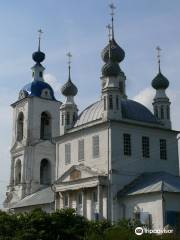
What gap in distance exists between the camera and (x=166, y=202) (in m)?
25.6

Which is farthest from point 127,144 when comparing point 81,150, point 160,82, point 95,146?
point 160,82

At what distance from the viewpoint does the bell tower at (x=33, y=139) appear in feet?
136

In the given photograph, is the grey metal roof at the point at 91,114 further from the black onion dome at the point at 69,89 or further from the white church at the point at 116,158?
the black onion dome at the point at 69,89

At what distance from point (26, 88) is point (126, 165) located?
17631 mm

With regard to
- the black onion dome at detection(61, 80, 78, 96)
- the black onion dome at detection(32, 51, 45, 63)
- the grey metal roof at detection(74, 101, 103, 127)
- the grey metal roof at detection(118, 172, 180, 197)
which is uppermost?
the black onion dome at detection(32, 51, 45, 63)

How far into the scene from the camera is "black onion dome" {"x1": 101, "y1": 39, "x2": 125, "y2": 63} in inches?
1316

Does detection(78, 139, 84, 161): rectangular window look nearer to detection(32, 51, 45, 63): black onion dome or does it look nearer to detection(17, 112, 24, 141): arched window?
detection(17, 112, 24, 141): arched window

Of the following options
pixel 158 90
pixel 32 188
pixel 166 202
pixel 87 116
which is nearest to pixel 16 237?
pixel 166 202

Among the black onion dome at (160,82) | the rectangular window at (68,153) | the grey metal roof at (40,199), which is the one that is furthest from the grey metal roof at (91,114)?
the grey metal roof at (40,199)

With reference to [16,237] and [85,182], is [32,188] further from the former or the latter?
[16,237]

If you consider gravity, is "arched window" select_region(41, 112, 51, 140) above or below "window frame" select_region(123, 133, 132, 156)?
above

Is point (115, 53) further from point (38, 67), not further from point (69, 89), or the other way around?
point (38, 67)

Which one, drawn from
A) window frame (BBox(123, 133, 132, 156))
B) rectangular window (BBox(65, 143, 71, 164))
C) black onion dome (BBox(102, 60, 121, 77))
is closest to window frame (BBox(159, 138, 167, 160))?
window frame (BBox(123, 133, 132, 156))

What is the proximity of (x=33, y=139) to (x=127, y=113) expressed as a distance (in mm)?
13475
